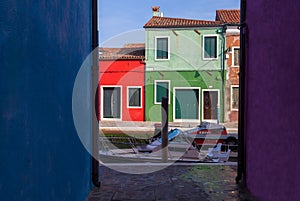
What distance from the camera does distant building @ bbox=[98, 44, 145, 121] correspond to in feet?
62.3

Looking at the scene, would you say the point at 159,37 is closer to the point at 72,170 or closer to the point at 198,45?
the point at 198,45

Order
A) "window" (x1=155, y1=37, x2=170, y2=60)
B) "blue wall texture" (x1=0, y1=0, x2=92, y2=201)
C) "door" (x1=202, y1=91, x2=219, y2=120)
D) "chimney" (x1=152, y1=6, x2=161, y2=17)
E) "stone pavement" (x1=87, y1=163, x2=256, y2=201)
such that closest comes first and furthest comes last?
1. "blue wall texture" (x1=0, y1=0, x2=92, y2=201)
2. "stone pavement" (x1=87, y1=163, x2=256, y2=201)
3. "door" (x1=202, y1=91, x2=219, y2=120)
4. "window" (x1=155, y1=37, x2=170, y2=60)
5. "chimney" (x1=152, y1=6, x2=161, y2=17)

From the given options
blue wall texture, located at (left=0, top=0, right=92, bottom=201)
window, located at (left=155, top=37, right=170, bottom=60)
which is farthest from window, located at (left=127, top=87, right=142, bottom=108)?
blue wall texture, located at (left=0, top=0, right=92, bottom=201)

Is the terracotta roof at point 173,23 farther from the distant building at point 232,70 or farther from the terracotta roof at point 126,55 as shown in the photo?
the terracotta roof at point 126,55

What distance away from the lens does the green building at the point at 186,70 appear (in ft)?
60.7

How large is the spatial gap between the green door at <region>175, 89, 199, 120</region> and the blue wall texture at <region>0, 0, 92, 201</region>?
14.9m

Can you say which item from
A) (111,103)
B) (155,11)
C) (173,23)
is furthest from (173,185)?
(155,11)

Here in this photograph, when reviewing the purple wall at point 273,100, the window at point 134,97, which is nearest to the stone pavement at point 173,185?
the purple wall at point 273,100

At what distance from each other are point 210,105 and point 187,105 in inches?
53.3

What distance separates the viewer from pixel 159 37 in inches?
754

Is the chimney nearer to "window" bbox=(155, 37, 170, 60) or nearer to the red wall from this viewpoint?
"window" bbox=(155, 37, 170, 60)

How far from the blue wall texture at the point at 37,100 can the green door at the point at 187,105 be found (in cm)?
1494

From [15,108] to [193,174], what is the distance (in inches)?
196

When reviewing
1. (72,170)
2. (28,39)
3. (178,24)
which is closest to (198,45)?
(178,24)
